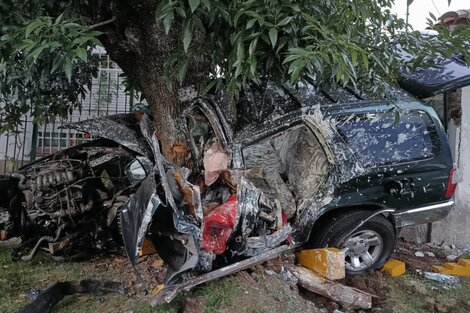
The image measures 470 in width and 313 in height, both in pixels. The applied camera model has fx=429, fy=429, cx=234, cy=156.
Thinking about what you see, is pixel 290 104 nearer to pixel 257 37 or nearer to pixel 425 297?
pixel 257 37

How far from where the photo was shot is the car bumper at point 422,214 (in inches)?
169

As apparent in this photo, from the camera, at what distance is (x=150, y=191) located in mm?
2941

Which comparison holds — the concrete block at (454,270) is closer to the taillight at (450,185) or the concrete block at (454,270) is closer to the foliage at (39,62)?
the taillight at (450,185)

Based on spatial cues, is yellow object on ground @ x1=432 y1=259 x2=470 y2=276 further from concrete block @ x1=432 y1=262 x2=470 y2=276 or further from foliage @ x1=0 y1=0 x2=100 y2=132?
foliage @ x1=0 y1=0 x2=100 y2=132

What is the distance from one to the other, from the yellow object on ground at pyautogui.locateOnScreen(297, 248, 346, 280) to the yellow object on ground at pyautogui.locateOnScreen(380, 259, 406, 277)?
0.79 meters

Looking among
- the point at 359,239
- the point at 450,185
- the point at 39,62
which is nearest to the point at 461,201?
the point at 450,185

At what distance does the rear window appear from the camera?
408 centimetres

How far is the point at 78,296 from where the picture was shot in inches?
131

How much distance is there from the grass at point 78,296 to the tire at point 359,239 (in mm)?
1089

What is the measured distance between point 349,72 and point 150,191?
4.95ft

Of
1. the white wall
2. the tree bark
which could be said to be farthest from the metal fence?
the white wall

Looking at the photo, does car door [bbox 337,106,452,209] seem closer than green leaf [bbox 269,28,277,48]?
No

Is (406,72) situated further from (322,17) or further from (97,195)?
(97,195)

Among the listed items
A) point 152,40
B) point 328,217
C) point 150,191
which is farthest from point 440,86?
point 150,191
